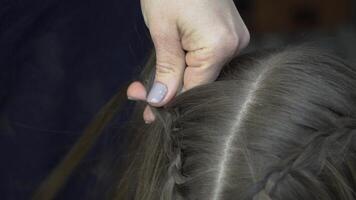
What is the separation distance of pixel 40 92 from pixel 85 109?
0.10 m

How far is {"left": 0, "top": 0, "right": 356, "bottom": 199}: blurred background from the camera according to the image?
1.21m

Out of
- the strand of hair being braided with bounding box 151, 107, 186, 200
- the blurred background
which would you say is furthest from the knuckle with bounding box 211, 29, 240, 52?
the blurred background

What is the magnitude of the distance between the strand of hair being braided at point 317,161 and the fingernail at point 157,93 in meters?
0.20

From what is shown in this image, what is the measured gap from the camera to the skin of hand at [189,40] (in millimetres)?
871

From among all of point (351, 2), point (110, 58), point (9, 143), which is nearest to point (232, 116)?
point (110, 58)

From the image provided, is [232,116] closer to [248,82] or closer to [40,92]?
[248,82]

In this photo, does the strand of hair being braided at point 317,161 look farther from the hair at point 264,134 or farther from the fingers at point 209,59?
the fingers at point 209,59

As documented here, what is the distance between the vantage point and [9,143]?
1.29 meters

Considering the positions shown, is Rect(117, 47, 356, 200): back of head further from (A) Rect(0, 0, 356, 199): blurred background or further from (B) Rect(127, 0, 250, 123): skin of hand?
(A) Rect(0, 0, 356, 199): blurred background

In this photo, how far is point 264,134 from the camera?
0.82 meters

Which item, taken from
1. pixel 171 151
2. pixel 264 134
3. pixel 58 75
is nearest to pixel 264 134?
pixel 264 134

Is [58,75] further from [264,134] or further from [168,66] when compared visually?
[264,134]

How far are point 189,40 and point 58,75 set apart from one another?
1.49 feet

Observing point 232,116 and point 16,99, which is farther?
point 16,99
